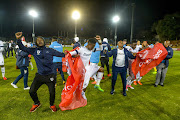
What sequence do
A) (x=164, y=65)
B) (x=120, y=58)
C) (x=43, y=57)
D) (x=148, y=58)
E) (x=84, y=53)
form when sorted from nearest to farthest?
(x=43, y=57)
(x=84, y=53)
(x=120, y=58)
(x=148, y=58)
(x=164, y=65)

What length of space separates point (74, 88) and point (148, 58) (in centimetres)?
375

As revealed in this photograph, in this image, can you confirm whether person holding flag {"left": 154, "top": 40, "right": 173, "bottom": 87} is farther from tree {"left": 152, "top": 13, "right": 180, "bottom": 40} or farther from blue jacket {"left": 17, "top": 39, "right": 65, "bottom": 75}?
tree {"left": 152, "top": 13, "right": 180, "bottom": 40}

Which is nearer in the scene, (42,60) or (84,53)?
(42,60)

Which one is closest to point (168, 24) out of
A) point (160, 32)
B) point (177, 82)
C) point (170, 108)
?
point (160, 32)

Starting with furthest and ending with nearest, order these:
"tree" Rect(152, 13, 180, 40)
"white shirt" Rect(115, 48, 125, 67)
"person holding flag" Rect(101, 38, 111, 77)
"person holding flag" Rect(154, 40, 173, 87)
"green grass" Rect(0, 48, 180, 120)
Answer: "tree" Rect(152, 13, 180, 40) < "person holding flag" Rect(154, 40, 173, 87) < "person holding flag" Rect(101, 38, 111, 77) < "white shirt" Rect(115, 48, 125, 67) < "green grass" Rect(0, 48, 180, 120)

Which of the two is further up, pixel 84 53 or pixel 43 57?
pixel 84 53

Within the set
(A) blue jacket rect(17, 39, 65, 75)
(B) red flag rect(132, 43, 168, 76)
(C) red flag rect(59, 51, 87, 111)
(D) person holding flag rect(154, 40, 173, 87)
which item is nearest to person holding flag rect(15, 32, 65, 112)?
(A) blue jacket rect(17, 39, 65, 75)

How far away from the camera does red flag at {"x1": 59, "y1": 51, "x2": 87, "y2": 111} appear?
383cm

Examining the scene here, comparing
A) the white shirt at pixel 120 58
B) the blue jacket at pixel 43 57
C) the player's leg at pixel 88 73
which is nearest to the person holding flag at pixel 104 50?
Answer: the white shirt at pixel 120 58

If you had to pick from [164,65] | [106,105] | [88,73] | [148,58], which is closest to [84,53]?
[88,73]

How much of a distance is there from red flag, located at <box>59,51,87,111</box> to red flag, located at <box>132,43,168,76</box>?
2.90 meters

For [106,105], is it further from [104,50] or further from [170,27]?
[170,27]

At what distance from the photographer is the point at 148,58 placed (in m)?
5.71

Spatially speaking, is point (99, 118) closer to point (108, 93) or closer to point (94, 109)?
point (94, 109)
